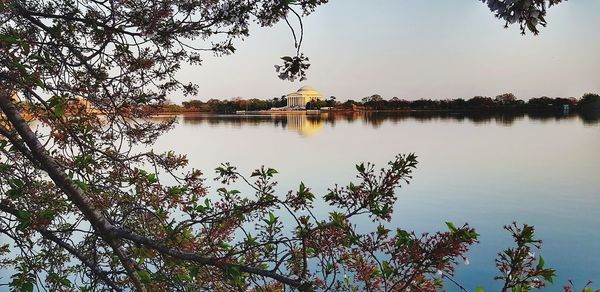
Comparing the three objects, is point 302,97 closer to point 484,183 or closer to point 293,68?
point 484,183

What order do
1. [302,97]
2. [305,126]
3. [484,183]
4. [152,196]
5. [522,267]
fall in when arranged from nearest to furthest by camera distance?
[522,267], [152,196], [484,183], [305,126], [302,97]

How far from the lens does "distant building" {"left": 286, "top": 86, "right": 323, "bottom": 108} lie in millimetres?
118625

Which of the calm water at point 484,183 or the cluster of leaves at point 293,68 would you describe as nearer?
the cluster of leaves at point 293,68

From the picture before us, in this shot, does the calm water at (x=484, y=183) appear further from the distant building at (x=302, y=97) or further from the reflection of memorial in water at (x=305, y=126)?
the distant building at (x=302, y=97)

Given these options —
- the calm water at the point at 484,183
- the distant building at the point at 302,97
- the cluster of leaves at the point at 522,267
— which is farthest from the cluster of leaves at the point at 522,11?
the distant building at the point at 302,97

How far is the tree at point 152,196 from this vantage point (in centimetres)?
229

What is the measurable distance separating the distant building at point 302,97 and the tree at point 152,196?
114 m

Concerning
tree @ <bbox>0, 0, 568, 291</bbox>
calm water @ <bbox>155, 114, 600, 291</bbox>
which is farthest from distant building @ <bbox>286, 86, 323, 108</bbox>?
tree @ <bbox>0, 0, 568, 291</bbox>

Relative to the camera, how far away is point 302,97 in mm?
119250

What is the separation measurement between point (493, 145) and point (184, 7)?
41.3m

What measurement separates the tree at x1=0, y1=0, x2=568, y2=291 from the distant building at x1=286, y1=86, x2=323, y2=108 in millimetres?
113708

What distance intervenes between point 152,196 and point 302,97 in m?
117

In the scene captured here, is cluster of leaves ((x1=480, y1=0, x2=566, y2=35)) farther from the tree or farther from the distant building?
the distant building

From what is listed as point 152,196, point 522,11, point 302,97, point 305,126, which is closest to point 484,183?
point 152,196
